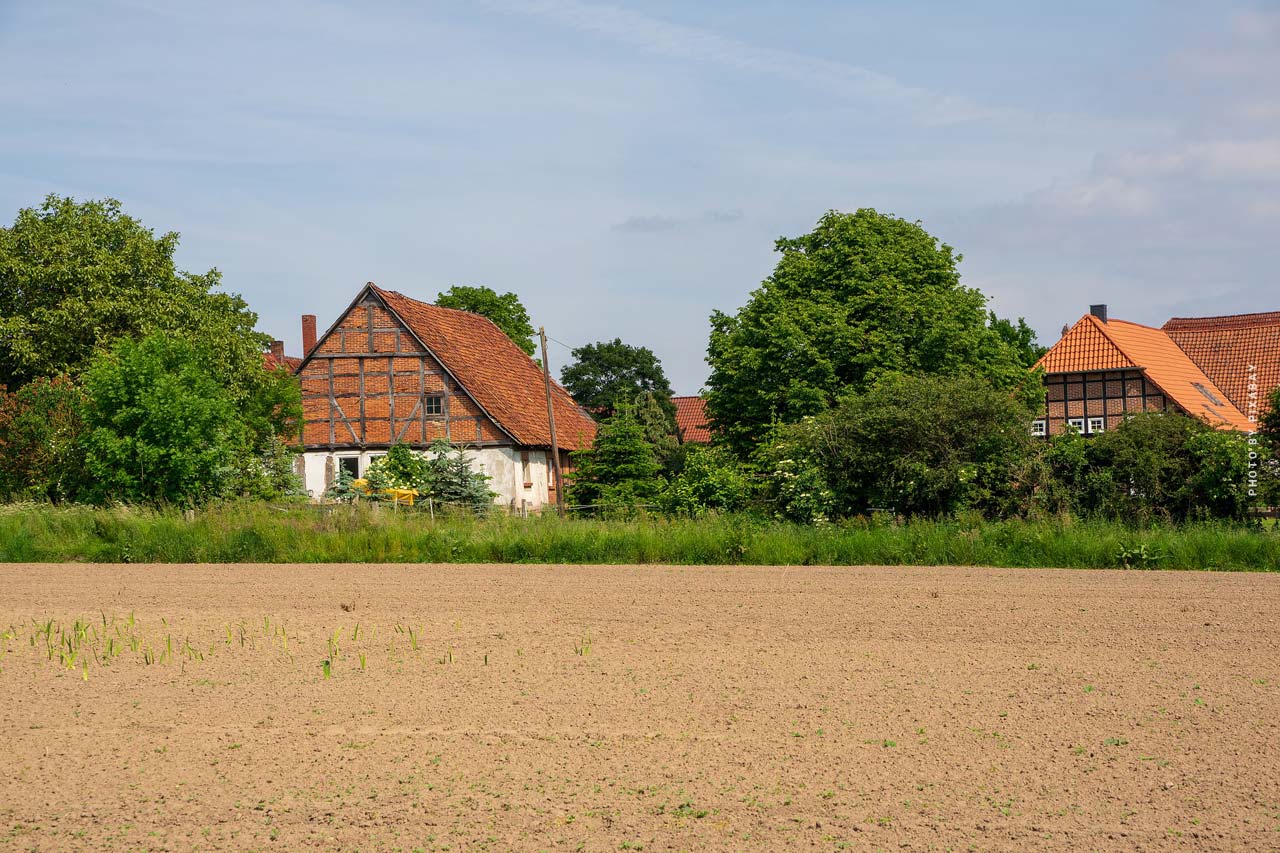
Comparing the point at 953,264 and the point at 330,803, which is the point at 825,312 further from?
the point at 330,803

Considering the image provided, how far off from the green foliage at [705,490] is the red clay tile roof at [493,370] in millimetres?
13370

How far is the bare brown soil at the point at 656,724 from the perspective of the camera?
6934 mm

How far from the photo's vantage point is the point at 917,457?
74.8ft

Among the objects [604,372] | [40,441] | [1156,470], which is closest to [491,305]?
[604,372]

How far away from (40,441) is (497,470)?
538 inches

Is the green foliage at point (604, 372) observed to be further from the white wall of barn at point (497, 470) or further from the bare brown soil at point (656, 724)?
the bare brown soil at point (656, 724)

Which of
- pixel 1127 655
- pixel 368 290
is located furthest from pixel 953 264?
pixel 1127 655

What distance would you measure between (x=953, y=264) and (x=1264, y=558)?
23.2 meters

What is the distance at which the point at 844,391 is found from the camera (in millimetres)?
35094

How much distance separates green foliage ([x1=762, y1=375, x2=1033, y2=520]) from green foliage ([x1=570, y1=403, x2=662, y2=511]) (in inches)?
323

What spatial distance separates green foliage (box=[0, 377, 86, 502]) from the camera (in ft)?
98.9

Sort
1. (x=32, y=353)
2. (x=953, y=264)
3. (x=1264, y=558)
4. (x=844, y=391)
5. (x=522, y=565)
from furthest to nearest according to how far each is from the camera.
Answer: (x=953, y=264), (x=32, y=353), (x=844, y=391), (x=522, y=565), (x=1264, y=558)

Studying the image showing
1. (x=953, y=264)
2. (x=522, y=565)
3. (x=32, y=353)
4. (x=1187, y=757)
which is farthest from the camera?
(x=953, y=264)

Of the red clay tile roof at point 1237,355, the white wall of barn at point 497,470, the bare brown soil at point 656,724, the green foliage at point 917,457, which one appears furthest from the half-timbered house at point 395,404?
the red clay tile roof at point 1237,355
